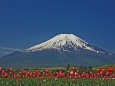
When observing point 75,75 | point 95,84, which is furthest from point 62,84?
point 75,75

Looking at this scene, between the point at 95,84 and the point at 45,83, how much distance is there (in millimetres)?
3766

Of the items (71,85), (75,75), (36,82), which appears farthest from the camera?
(75,75)

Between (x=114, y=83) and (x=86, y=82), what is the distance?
2.48 m

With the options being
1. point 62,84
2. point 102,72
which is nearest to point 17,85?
point 62,84

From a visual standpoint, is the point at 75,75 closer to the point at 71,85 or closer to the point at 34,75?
the point at 34,75

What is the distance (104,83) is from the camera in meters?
30.5

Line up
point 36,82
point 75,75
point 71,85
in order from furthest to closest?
point 75,75
point 36,82
point 71,85

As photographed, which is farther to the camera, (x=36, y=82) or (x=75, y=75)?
(x=75, y=75)

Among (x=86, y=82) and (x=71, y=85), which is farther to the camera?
(x=86, y=82)

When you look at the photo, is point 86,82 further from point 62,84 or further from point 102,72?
point 102,72

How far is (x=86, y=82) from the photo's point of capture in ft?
103

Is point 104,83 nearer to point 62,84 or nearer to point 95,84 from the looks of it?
point 95,84

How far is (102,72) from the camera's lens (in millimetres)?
39719

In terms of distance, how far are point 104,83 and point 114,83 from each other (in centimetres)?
91
